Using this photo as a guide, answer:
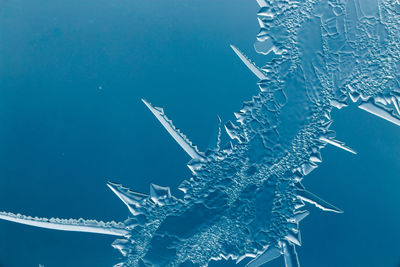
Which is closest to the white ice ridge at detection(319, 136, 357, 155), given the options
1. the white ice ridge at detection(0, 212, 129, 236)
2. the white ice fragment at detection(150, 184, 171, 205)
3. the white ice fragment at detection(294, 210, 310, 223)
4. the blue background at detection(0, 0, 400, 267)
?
the blue background at detection(0, 0, 400, 267)

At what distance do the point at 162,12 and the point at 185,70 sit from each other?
23 cm

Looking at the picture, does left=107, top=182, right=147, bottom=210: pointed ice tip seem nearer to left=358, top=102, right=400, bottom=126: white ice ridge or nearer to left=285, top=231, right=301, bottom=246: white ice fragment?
left=285, top=231, right=301, bottom=246: white ice fragment

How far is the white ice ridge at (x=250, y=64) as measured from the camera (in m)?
0.94

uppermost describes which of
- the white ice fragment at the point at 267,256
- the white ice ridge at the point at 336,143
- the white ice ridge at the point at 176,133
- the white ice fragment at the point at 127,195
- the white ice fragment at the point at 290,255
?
the white ice ridge at the point at 176,133

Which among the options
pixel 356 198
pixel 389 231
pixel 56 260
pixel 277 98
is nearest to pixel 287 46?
pixel 277 98

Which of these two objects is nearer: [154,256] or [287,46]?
[154,256]

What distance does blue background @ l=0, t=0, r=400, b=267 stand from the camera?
0.89 m

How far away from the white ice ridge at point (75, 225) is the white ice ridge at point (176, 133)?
323 mm

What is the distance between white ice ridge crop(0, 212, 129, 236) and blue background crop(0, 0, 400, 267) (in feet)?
0.06

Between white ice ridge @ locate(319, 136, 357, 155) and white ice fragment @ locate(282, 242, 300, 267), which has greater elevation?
white ice ridge @ locate(319, 136, 357, 155)

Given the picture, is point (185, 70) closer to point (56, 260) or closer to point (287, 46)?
point (287, 46)

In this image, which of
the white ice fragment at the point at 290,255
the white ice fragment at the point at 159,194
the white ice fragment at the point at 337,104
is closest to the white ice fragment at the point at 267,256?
the white ice fragment at the point at 290,255

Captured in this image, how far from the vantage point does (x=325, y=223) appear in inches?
34.9

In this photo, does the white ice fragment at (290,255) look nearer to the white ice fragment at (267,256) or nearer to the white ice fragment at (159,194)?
the white ice fragment at (267,256)
